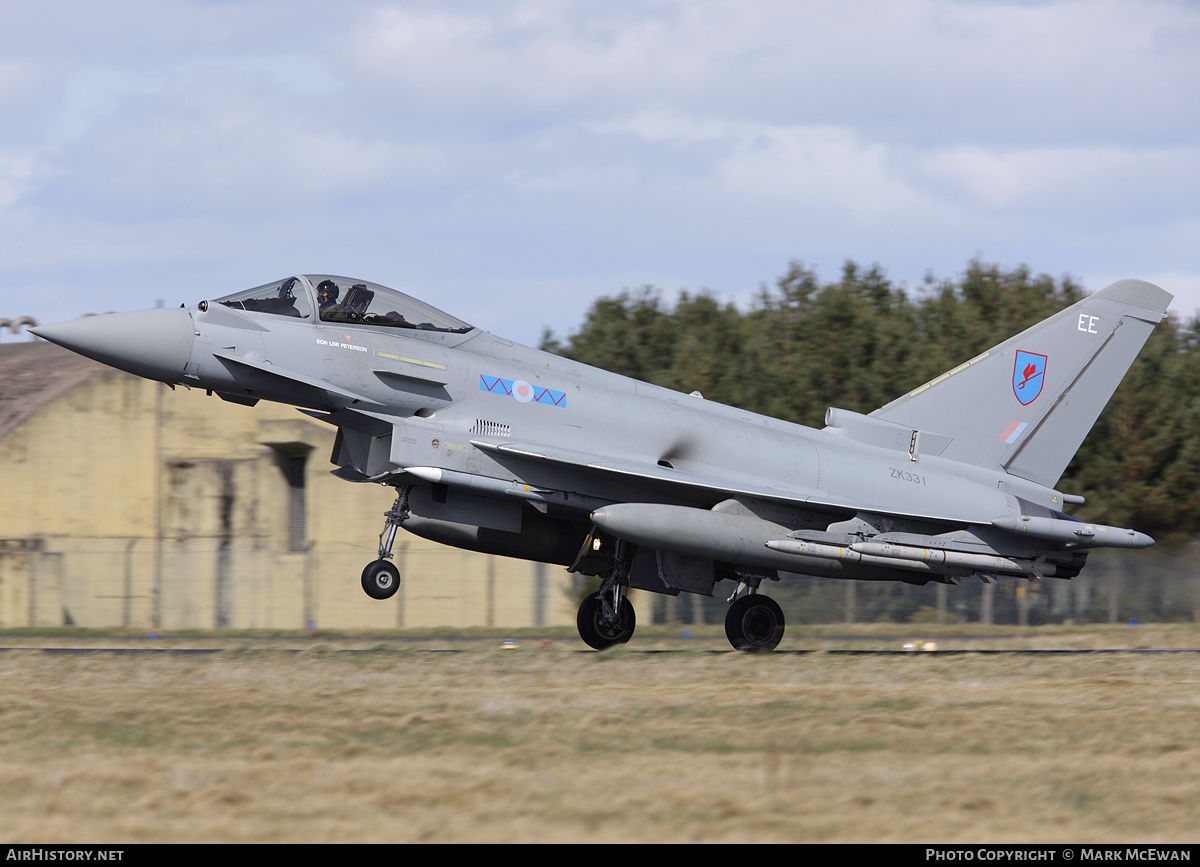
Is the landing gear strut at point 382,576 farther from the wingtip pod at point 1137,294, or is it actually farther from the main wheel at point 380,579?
the wingtip pod at point 1137,294

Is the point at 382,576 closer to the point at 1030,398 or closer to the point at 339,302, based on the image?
the point at 339,302

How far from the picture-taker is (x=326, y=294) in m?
13.6

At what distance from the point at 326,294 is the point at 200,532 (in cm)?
1822

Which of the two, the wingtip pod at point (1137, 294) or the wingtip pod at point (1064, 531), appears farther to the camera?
the wingtip pod at point (1137, 294)

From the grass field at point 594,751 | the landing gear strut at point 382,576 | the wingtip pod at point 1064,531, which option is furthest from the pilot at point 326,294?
the wingtip pod at point 1064,531

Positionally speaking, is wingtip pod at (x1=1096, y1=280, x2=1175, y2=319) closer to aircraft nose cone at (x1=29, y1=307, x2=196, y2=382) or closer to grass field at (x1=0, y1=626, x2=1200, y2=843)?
grass field at (x1=0, y1=626, x2=1200, y2=843)

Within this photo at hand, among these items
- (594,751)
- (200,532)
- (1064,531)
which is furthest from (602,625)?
(200,532)

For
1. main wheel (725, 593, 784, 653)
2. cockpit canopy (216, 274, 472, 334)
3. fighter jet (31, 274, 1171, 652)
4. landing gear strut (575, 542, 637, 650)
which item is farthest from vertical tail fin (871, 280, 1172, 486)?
cockpit canopy (216, 274, 472, 334)

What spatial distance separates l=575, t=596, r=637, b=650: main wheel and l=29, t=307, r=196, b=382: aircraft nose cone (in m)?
5.99

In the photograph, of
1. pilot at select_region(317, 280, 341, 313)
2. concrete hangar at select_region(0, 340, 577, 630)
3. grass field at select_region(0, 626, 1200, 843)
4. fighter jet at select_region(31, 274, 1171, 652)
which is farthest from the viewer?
concrete hangar at select_region(0, 340, 577, 630)

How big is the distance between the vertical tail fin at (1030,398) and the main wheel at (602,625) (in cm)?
446

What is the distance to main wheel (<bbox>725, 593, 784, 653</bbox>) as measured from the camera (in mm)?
14852

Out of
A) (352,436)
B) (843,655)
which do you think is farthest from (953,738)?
(352,436)

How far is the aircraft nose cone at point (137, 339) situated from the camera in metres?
12.6
